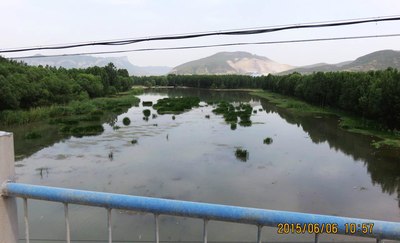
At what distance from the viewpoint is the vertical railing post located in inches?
90.4

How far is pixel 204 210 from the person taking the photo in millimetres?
2043

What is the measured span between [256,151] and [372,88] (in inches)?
652

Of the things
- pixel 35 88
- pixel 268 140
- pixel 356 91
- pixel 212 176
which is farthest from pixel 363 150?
pixel 35 88

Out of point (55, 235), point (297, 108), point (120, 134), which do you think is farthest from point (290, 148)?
point (297, 108)

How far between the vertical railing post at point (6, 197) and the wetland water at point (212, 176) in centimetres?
826

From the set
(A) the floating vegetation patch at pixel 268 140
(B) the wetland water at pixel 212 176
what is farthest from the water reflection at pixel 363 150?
(A) the floating vegetation patch at pixel 268 140

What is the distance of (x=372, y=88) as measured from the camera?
105 feet

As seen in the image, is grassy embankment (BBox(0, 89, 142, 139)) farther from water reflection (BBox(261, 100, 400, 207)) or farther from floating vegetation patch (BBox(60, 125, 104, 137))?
water reflection (BBox(261, 100, 400, 207))

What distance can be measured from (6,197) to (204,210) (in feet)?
4.82

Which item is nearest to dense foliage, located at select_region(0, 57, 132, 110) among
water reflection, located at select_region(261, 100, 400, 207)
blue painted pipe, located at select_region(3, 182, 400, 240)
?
water reflection, located at select_region(261, 100, 400, 207)

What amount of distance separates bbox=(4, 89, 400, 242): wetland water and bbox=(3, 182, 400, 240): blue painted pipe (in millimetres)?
8549
